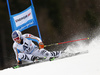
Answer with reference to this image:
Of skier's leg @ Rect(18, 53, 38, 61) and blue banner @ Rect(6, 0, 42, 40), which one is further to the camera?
blue banner @ Rect(6, 0, 42, 40)

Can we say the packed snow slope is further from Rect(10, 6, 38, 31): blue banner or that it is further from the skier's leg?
Rect(10, 6, 38, 31): blue banner

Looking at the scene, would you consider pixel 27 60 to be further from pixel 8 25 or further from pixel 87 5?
pixel 87 5

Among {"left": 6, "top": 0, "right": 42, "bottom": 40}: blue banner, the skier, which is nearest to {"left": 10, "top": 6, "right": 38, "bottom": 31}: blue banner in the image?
{"left": 6, "top": 0, "right": 42, "bottom": 40}: blue banner

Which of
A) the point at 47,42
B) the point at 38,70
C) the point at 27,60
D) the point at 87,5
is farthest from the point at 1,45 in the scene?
the point at 38,70

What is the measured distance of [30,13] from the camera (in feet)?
23.7

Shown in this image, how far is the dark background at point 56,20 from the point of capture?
594 inches

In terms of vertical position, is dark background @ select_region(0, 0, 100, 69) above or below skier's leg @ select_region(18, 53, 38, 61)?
above

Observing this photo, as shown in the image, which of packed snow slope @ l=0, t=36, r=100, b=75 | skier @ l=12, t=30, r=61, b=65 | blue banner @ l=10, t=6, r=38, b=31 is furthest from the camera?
blue banner @ l=10, t=6, r=38, b=31

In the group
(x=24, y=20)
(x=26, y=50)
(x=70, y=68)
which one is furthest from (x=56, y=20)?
(x=70, y=68)

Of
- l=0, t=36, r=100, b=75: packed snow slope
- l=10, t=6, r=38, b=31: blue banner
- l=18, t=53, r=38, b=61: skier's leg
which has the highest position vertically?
l=10, t=6, r=38, b=31: blue banner

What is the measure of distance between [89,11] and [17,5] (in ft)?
18.2

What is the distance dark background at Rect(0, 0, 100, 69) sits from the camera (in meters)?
15.1

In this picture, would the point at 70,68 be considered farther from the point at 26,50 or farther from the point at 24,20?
the point at 24,20

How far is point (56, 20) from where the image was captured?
17.2m
